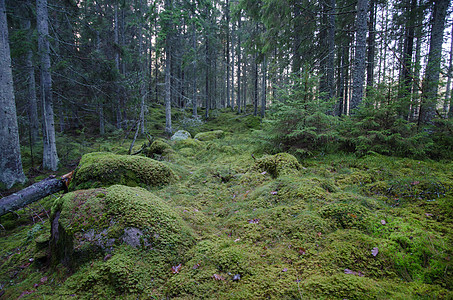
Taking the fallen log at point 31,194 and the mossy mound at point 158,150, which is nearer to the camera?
the fallen log at point 31,194

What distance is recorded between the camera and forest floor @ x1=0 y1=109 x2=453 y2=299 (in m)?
1.69

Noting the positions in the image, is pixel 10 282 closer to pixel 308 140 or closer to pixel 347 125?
pixel 308 140

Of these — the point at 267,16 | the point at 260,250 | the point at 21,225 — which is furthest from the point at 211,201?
the point at 267,16

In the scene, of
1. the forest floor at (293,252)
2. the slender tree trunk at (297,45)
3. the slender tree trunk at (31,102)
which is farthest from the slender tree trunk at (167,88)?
the forest floor at (293,252)

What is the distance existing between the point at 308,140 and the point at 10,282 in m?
6.41

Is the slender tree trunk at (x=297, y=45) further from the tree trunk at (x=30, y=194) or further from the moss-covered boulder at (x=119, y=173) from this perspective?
the tree trunk at (x=30, y=194)

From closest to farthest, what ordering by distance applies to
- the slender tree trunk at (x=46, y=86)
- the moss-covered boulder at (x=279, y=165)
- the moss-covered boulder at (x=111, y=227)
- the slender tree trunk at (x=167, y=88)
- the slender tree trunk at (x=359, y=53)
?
the moss-covered boulder at (x=111, y=227) < the moss-covered boulder at (x=279, y=165) < the slender tree trunk at (x=359, y=53) < the slender tree trunk at (x=46, y=86) < the slender tree trunk at (x=167, y=88)

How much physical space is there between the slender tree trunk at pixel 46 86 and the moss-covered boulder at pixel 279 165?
9.16 meters

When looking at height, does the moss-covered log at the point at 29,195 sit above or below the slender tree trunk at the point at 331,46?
below

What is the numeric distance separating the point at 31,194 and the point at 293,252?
206 inches

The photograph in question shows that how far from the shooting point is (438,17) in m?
7.05

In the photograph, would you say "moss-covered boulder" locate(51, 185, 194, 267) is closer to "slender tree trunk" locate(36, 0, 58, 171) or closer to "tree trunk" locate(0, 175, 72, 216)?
"tree trunk" locate(0, 175, 72, 216)

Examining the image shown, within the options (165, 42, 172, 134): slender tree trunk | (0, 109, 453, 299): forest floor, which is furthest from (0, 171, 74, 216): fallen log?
(165, 42, 172, 134): slender tree trunk

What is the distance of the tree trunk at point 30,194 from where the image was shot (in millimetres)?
3797
